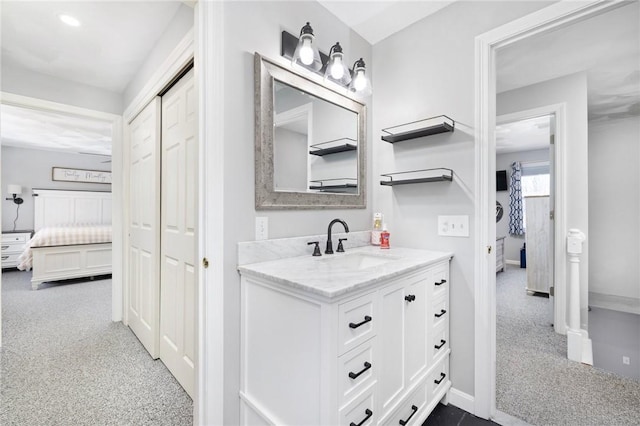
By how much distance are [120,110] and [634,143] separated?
646 centimetres

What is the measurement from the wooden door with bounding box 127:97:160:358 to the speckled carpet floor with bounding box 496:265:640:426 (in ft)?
8.78

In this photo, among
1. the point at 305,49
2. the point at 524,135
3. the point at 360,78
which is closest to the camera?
the point at 305,49

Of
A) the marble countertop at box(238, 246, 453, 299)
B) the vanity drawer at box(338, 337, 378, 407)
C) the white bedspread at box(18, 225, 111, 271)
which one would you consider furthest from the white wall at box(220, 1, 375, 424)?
the white bedspread at box(18, 225, 111, 271)

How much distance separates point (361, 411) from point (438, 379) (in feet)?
2.68

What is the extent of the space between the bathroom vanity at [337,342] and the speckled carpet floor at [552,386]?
2.29 ft

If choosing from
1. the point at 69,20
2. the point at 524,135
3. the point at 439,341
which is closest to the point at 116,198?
the point at 69,20

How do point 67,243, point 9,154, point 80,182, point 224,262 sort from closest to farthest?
point 224,262
point 67,243
point 9,154
point 80,182

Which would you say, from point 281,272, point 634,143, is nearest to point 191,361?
point 281,272

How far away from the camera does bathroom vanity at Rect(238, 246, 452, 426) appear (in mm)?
1038

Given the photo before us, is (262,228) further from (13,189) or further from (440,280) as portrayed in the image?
(13,189)

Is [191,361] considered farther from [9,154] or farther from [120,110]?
[9,154]

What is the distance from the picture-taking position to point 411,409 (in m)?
1.46

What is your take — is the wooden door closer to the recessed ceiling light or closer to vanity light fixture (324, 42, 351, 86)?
the recessed ceiling light

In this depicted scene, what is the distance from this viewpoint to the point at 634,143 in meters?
3.81
